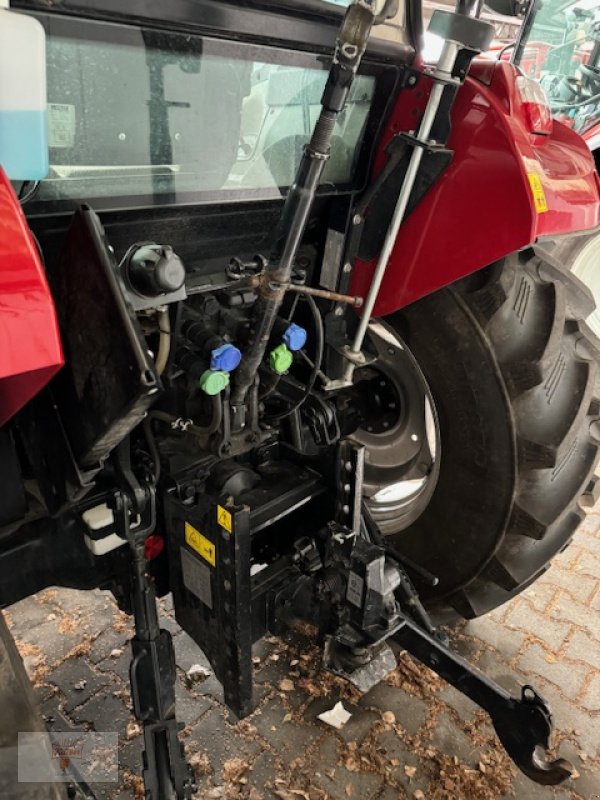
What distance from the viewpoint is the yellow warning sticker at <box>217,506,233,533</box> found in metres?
1.30

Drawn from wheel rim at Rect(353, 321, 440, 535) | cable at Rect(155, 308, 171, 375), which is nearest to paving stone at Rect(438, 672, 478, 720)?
wheel rim at Rect(353, 321, 440, 535)

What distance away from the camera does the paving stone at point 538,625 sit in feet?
7.00

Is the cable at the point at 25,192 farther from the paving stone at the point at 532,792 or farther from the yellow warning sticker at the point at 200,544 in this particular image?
the paving stone at the point at 532,792

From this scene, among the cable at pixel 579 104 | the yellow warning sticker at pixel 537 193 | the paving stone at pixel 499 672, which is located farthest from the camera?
the cable at pixel 579 104

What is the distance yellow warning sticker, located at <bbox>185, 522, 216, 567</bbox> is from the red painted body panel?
68 centimetres

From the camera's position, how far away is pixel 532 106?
149 centimetres

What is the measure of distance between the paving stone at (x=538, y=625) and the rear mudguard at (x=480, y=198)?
1.27m

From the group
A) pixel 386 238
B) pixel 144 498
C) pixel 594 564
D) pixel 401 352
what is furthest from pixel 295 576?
pixel 594 564

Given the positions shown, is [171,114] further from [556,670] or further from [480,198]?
[556,670]

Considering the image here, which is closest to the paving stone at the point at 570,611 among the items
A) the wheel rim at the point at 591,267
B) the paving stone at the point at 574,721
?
the paving stone at the point at 574,721

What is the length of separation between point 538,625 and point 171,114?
1948 millimetres

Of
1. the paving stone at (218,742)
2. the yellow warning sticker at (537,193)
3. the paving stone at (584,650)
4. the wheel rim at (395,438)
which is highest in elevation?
the yellow warning sticker at (537,193)

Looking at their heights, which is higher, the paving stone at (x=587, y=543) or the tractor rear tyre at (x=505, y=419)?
the tractor rear tyre at (x=505, y=419)

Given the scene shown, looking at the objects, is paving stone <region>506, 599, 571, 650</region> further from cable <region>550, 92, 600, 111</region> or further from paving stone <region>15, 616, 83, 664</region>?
cable <region>550, 92, 600, 111</region>
